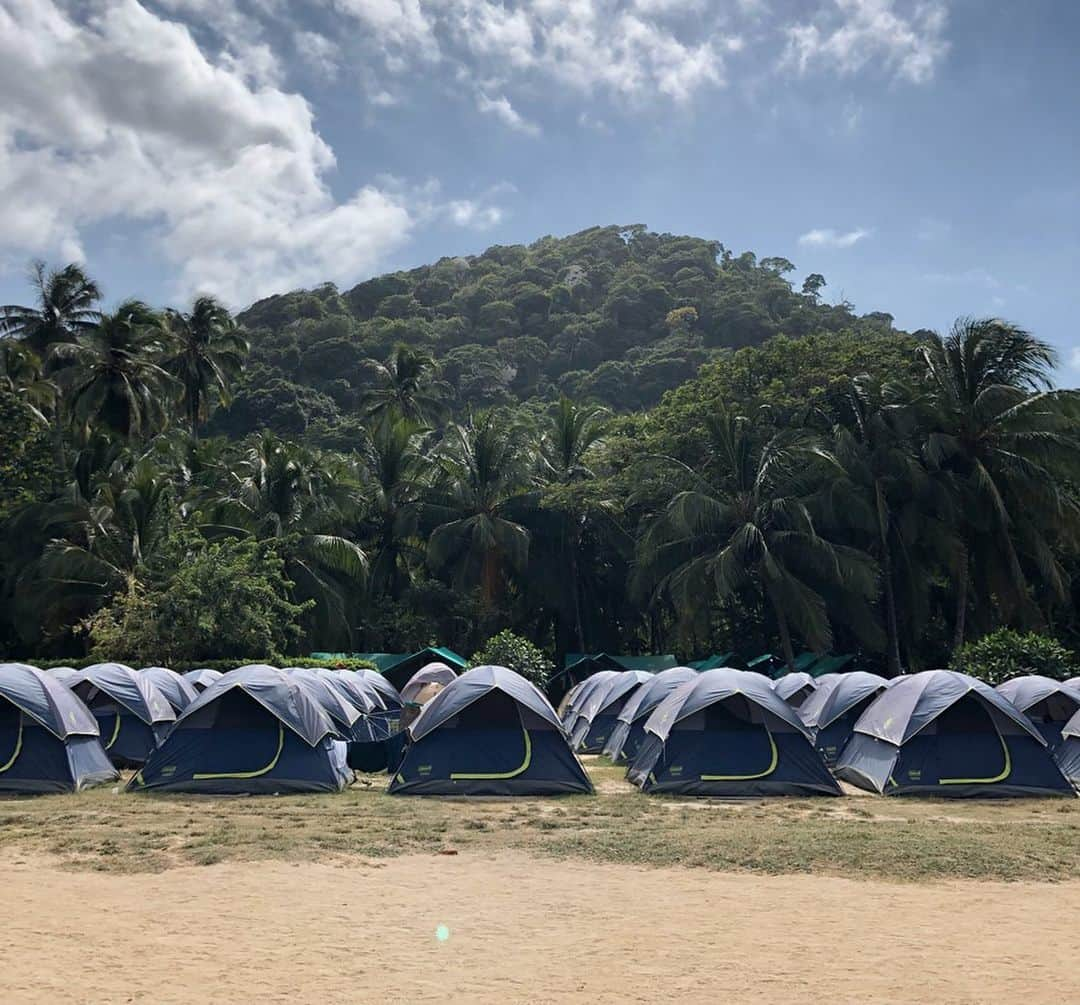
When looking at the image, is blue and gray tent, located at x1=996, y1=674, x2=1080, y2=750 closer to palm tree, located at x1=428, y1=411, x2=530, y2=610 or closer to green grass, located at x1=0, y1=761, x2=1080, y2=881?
green grass, located at x1=0, y1=761, x2=1080, y2=881

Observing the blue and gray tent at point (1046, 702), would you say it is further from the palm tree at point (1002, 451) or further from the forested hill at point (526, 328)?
the forested hill at point (526, 328)

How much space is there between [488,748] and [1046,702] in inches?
372

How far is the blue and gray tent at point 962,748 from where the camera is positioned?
14742 mm

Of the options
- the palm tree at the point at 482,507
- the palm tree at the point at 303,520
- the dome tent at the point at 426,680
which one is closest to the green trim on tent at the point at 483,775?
the dome tent at the point at 426,680

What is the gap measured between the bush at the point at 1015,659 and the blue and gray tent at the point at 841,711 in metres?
3.17

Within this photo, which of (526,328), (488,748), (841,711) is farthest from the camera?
(526,328)

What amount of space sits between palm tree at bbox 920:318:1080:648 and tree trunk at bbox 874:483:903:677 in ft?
6.06

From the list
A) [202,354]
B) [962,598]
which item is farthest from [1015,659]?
[202,354]

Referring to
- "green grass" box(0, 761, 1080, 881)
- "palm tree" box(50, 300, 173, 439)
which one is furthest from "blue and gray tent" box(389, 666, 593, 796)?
"palm tree" box(50, 300, 173, 439)

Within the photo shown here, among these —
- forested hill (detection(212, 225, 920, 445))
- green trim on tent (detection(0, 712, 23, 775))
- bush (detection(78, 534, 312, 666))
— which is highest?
forested hill (detection(212, 225, 920, 445))

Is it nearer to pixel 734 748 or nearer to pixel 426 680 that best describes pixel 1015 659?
pixel 734 748

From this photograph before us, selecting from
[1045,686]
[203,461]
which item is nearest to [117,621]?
[203,461]

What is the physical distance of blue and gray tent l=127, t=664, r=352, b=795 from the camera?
1488cm

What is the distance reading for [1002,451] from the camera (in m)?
29.3
